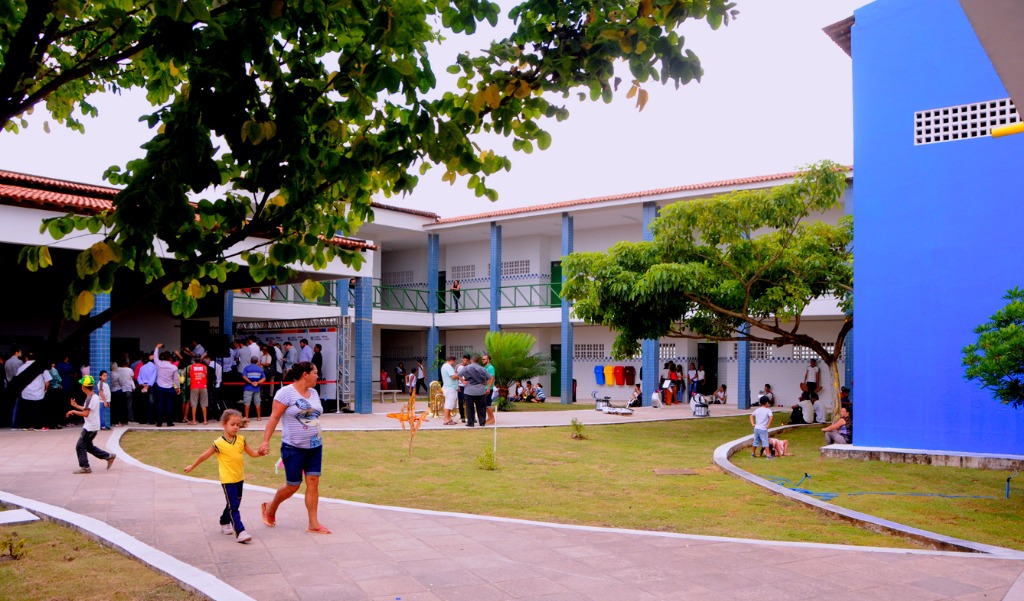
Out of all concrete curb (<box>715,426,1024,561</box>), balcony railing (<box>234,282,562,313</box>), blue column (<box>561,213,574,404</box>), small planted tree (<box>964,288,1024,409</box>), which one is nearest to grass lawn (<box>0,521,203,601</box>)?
concrete curb (<box>715,426,1024,561</box>)

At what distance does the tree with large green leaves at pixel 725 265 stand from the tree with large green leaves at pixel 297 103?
445 inches

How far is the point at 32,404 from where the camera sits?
14.7 meters

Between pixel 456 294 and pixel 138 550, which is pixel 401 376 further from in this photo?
pixel 138 550

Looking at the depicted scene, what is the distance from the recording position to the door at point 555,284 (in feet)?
94.2

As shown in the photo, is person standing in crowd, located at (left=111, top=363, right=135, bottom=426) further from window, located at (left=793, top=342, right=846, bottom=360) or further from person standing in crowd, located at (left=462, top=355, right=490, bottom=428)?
window, located at (left=793, top=342, right=846, bottom=360)

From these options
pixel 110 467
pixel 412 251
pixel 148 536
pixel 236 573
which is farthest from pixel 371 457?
pixel 412 251

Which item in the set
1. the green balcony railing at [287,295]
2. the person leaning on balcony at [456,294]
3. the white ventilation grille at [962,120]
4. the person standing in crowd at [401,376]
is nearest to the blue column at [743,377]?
the person leaning on balcony at [456,294]

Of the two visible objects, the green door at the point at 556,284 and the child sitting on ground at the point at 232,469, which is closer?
the child sitting on ground at the point at 232,469

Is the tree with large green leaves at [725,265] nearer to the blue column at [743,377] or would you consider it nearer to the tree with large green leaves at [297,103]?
the blue column at [743,377]

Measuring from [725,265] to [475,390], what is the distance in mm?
5546

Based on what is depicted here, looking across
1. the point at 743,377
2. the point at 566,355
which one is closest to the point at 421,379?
the point at 566,355

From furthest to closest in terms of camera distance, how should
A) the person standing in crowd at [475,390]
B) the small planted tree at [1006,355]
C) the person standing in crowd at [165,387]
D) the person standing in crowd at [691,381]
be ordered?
1. the person standing in crowd at [691,381]
2. the person standing in crowd at [475,390]
3. the person standing in crowd at [165,387]
4. the small planted tree at [1006,355]

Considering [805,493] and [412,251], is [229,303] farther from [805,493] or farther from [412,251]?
[805,493]

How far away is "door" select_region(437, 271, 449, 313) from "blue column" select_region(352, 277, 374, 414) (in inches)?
382
